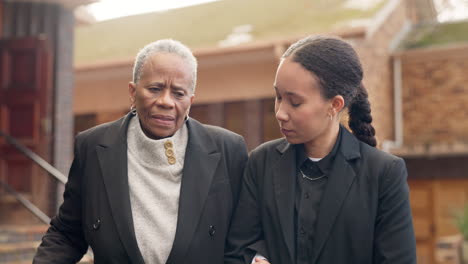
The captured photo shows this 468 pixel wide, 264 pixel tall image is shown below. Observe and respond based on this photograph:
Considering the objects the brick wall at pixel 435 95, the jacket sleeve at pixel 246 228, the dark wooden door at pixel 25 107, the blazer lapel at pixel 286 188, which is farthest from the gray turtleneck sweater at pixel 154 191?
the brick wall at pixel 435 95

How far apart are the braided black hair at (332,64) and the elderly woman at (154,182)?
0.48 m

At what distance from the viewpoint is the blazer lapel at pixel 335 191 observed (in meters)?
2.21

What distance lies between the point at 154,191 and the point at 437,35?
1153 cm

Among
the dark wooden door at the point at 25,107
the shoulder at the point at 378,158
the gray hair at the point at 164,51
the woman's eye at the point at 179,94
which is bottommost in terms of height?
the dark wooden door at the point at 25,107

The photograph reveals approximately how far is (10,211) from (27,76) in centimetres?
182

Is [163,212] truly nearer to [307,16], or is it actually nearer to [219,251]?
[219,251]

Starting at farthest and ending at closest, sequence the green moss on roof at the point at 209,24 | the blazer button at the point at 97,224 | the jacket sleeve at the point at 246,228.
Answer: the green moss on roof at the point at 209,24, the blazer button at the point at 97,224, the jacket sleeve at the point at 246,228

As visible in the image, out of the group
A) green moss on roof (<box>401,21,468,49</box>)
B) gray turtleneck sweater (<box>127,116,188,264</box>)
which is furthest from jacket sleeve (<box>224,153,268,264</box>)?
green moss on roof (<box>401,21,468,49</box>)

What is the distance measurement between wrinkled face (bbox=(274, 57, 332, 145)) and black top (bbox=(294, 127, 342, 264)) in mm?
120

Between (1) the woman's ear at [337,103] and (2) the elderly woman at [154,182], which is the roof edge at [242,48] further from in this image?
(1) the woman's ear at [337,103]

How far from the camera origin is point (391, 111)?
41.7 feet

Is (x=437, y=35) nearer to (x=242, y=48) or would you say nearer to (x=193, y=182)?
(x=242, y=48)

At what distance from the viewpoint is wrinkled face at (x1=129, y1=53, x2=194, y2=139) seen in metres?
2.42

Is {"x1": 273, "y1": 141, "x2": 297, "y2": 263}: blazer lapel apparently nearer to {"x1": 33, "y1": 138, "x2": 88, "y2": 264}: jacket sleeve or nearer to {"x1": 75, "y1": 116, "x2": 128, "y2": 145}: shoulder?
{"x1": 75, "y1": 116, "x2": 128, "y2": 145}: shoulder
